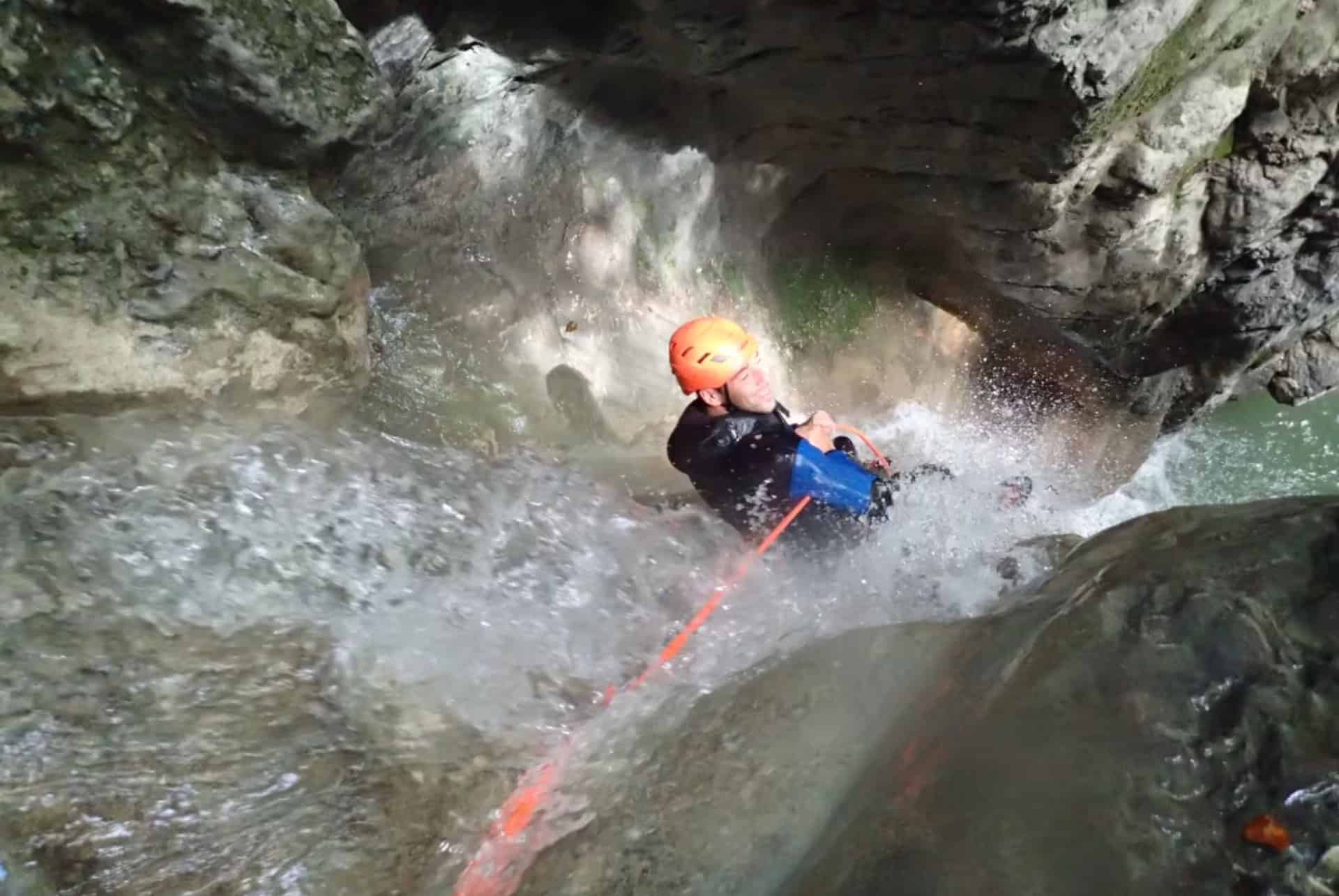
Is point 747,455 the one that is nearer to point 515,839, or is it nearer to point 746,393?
point 746,393

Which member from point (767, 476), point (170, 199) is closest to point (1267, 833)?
point (767, 476)

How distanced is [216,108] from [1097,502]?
730cm

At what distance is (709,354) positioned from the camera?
374cm

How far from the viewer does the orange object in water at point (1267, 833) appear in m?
1.45

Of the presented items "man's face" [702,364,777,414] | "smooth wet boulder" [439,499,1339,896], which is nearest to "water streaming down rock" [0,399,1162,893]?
"smooth wet boulder" [439,499,1339,896]

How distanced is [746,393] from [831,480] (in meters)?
0.51

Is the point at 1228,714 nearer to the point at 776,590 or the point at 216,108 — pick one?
the point at 776,590

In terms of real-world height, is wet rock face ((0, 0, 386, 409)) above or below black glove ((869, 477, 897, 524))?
below

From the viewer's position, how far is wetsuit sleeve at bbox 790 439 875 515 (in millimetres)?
3697

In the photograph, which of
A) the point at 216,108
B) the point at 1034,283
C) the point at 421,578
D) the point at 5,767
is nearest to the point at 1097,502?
the point at 1034,283

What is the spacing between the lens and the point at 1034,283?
5.77 m

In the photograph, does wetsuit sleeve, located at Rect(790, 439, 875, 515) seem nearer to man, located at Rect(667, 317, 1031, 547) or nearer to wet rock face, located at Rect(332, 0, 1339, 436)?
man, located at Rect(667, 317, 1031, 547)

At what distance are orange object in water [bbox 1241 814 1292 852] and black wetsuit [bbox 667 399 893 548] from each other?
7.54 feet

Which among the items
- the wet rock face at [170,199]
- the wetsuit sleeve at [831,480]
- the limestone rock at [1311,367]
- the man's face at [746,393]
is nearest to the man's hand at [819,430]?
the wetsuit sleeve at [831,480]
